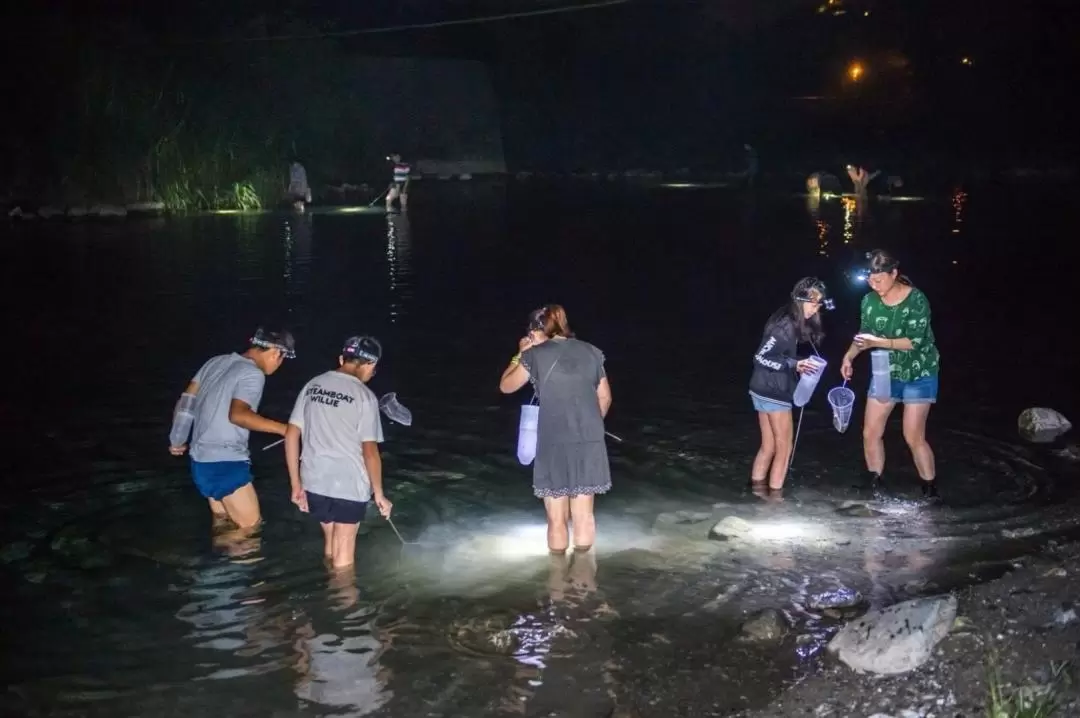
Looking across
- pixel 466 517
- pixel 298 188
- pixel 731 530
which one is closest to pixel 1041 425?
pixel 731 530

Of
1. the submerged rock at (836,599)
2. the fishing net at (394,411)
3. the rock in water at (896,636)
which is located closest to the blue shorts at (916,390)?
the submerged rock at (836,599)

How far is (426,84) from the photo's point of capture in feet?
218

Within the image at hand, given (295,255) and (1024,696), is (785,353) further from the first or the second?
(295,255)

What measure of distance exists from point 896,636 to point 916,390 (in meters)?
3.50

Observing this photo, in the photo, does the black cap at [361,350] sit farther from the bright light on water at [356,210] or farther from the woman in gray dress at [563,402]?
the bright light on water at [356,210]

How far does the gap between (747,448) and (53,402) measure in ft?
23.1

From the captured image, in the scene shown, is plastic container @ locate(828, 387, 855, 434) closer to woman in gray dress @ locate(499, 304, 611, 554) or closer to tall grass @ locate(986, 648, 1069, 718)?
woman in gray dress @ locate(499, 304, 611, 554)

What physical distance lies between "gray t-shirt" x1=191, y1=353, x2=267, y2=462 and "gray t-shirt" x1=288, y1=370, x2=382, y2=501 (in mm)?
734

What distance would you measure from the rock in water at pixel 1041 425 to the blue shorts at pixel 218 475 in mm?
6899

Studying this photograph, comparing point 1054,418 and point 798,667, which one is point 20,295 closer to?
point 1054,418

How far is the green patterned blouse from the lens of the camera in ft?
30.3

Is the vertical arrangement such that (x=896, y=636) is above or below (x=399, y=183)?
below

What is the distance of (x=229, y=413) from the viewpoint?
8422mm

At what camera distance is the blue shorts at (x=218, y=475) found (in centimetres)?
Result: 873
